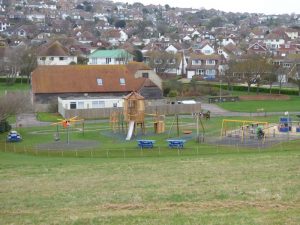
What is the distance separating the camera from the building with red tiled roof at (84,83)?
60719mm

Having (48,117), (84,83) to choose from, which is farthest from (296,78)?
(48,117)

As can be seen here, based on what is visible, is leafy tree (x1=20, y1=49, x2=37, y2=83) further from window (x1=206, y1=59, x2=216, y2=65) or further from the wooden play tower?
the wooden play tower

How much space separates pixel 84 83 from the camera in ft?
203

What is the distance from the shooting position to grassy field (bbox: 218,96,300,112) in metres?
59.9

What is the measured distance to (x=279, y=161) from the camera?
27156 mm

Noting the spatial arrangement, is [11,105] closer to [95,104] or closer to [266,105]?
[95,104]

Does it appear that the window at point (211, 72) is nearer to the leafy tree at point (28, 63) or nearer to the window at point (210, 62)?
the window at point (210, 62)

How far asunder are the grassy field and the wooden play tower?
17514mm

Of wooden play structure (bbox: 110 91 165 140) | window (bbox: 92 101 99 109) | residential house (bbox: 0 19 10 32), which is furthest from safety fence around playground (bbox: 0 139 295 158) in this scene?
residential house (bbox: 0 19 10 32)

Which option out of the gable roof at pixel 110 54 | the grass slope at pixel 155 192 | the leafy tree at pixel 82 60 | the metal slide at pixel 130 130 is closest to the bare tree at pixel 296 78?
the gable roof at pixel 110 54

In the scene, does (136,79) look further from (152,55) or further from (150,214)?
(150,214)

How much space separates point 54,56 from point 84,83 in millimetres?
35746

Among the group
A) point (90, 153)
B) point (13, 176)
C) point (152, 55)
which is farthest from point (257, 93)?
point (13, 176)

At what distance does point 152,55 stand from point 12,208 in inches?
3136
